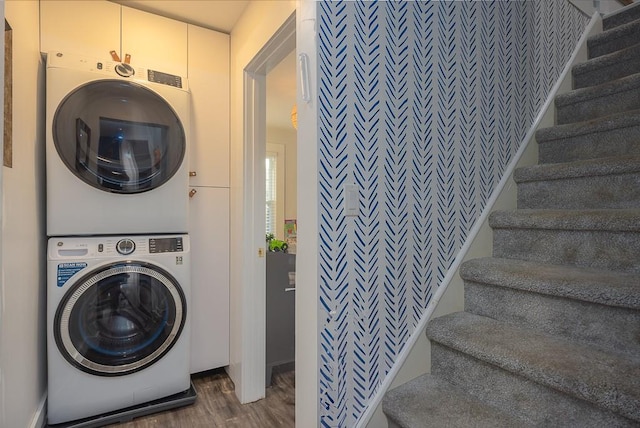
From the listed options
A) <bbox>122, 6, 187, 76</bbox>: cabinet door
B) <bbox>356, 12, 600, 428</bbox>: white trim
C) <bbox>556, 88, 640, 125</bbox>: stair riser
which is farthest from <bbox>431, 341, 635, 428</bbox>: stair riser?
<bbox>122, 6, 187, 76</bbox>: cabinet door

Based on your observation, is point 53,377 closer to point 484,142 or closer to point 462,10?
point 484,142

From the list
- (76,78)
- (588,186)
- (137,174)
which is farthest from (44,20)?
(588,186)

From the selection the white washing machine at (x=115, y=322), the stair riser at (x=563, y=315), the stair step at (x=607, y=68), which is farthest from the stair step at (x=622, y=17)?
the white washing machine at (x=115, y=322)

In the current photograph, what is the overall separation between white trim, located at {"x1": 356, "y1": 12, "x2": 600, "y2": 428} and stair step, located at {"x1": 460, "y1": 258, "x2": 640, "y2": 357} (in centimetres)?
9

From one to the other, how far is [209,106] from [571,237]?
7.18ft

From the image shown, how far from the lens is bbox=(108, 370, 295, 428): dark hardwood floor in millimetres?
1832

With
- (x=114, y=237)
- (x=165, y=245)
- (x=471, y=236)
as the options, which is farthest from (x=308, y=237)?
(x=114, y=237)

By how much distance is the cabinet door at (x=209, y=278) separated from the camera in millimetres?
2242

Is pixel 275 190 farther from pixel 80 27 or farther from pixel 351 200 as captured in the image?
pixel 351 200

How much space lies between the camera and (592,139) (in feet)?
5.19

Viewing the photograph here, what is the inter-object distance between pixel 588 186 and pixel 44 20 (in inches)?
113

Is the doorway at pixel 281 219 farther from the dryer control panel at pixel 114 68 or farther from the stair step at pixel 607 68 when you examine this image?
the stair step at pixel 607 68

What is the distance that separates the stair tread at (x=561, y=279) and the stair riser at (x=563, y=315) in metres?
0.04

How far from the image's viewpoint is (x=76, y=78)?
1768mm
